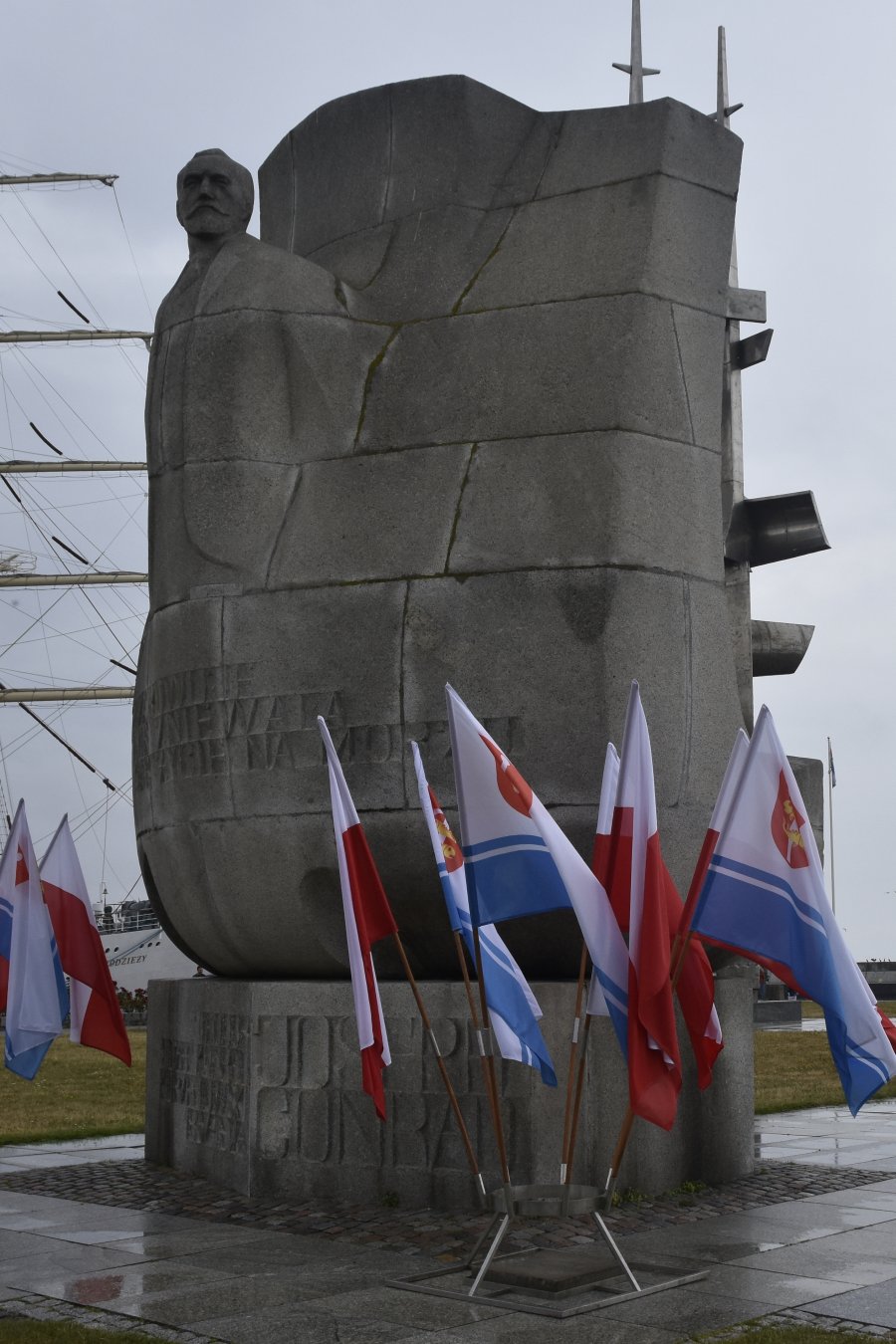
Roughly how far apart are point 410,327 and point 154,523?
2238 millimetres

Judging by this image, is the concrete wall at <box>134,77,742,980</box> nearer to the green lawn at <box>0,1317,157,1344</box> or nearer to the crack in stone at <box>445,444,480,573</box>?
the crack in stone at <box>445,444,480,573</box>

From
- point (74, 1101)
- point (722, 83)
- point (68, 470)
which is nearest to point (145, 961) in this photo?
point (68, 470)

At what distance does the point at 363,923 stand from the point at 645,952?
1.42 m

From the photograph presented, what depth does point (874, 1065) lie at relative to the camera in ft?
21.6

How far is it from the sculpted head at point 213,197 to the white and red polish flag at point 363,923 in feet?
15.9

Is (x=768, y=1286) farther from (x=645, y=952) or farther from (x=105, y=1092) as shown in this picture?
(x=105, y=1092)

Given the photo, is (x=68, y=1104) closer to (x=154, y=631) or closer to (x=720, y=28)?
(x=154, y=631)

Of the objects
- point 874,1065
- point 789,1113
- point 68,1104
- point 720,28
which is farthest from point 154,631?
point 720,28

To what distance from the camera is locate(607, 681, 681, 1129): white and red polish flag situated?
6.54m

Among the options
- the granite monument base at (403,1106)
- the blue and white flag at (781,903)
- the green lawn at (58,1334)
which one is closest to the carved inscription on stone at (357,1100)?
the granite monument base at (403,1106)

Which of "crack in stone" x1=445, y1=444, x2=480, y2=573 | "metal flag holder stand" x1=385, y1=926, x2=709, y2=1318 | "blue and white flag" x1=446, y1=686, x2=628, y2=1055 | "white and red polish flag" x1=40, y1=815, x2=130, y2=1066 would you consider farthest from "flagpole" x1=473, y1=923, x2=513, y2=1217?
"white and red polish flag" x1=40, y1=815, x2=130, y2=1066

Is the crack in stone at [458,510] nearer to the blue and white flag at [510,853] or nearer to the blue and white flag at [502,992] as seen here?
the blue and white flag at [502,992]

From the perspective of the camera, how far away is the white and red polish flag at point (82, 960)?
1031 cm

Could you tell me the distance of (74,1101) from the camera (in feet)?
53.6
